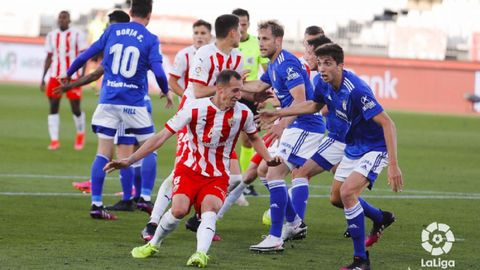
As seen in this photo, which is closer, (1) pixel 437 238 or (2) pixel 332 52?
(2) pixel 332 52

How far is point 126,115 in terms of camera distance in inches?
464

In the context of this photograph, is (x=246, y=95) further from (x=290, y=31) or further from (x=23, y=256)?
(x=290, y=31)

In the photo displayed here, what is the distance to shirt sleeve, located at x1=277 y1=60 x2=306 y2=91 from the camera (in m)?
10.1

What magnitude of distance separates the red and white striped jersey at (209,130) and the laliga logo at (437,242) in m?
1.90

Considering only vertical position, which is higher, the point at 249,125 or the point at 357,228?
the point at 249,125

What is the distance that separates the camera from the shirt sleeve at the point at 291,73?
10125 millimetres

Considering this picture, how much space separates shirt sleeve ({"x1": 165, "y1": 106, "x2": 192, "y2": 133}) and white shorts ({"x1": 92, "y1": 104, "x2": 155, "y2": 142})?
2927 mm

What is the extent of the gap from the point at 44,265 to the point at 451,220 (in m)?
5.31

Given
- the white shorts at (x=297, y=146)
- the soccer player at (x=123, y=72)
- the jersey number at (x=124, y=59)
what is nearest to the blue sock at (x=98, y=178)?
the soccer player at (x=123, y=72)

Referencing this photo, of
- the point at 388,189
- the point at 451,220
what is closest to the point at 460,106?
the point at 388,189

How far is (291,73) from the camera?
33.3 ft

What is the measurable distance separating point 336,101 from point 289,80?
1.16m

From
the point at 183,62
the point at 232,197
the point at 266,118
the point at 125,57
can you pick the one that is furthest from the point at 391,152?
the point at 183,62

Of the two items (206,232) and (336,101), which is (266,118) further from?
(206,232)
